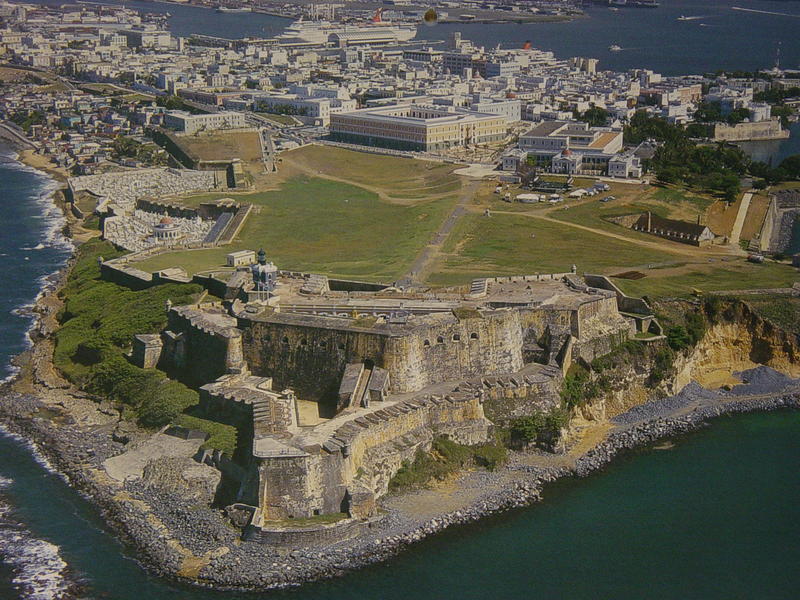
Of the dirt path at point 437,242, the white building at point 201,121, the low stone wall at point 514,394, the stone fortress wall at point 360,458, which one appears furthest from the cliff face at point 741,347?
the white building at point 201,121

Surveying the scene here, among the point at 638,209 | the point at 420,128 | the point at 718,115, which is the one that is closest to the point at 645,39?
the point at 718,115

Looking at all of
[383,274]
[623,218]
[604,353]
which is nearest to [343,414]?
[604,353]

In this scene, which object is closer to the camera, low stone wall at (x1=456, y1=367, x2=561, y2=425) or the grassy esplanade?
low stone wall at (x1=456, y1=367, x2=561, y2=425)

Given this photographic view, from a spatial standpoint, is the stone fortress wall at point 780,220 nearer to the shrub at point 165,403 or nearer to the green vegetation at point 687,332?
the green vegetation at point 687,332

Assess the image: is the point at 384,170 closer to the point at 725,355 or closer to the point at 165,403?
the point at 725,355

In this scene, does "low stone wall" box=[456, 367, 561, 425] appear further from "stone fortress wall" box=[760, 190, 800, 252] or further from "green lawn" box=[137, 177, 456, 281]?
"stone fortress wall" box=[760, 190, 800, 252]

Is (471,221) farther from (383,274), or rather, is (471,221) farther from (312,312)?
(312,312)

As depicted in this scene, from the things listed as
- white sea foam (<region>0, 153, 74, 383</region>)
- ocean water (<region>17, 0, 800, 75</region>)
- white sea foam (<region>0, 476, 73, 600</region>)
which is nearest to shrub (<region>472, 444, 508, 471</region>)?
white sea foam (<region>0, 476, 73, 600</region>)
